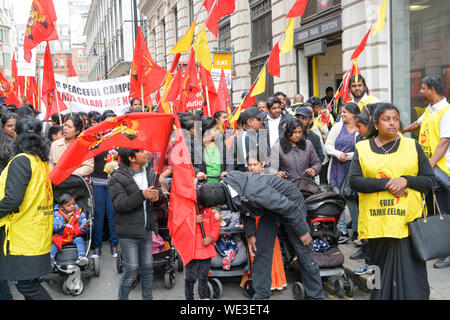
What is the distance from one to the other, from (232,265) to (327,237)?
115 cm

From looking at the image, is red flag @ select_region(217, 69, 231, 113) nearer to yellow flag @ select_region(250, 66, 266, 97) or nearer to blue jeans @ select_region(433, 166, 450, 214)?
yellow flag @ select_region(250, 66, 266, 97)

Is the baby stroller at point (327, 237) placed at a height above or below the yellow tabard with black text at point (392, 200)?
below

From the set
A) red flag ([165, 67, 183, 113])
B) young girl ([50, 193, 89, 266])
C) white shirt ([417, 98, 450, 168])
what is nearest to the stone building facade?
red flag ([165, 67, 183, 113])

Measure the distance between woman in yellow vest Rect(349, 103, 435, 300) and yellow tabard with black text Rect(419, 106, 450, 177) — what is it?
145 cm

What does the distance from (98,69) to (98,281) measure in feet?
218

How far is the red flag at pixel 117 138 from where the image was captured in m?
4.06

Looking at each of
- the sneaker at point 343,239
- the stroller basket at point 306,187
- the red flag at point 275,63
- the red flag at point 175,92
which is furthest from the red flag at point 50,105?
the sneaker at point 343,239

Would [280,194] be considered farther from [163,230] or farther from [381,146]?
[163,230]

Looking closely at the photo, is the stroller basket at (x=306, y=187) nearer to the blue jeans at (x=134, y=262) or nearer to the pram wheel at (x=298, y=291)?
the pram wheel at (x=298, y=291)

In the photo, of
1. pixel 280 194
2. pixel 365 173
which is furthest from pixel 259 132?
pixel 365 173

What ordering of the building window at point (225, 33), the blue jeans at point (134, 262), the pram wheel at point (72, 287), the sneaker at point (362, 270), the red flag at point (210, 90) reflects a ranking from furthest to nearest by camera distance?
the building window at point (225, 33), the red flag at point (210, 90), the pram wheel at point (72, 287), the sneaker at point (362, 270), the blue jeans at point (134, 262)

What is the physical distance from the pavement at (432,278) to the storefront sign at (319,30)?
7133mm

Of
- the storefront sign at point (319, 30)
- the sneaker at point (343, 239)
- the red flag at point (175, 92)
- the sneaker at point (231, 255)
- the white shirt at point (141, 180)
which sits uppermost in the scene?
the storefront sign at point (319, 30)

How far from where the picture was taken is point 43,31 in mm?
8055
